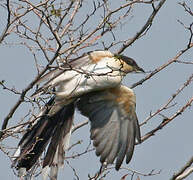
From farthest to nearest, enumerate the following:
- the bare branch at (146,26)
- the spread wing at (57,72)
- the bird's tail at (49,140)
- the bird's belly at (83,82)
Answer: the bird's belly at (83,82), the bird's tail at (49,140), the bare branch at (146,26), the spread wing at (57,72)

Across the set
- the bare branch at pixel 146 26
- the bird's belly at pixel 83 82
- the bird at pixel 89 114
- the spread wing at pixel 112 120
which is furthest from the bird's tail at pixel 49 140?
the bare branch at pixel 146 26

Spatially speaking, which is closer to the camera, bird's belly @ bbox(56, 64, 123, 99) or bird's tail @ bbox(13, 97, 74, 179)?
bird's tail @ bbox(13, 97, 74, 179)

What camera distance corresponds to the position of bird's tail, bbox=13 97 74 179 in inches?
192

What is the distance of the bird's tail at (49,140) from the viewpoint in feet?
16.0

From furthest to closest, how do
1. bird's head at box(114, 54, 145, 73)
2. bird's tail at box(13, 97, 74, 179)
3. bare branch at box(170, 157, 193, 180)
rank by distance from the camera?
1. bird's head at box(114, 54, 145, 73)
2. bird's tail at box(13, 97, 74, 179)
3. bare branch at box(170, 157, 193, 180)

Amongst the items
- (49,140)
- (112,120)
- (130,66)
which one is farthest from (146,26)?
(49,140)

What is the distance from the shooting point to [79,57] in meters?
5.07

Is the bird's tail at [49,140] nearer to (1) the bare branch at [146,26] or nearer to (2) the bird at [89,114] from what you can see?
(2) the bird at [89,114]

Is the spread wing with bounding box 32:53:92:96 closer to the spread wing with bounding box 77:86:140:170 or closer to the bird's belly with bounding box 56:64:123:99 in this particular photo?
the bird's belly with bounding box 56:64:123:99

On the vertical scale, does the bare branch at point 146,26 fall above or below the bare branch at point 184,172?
above

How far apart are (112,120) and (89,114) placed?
0.27 meters

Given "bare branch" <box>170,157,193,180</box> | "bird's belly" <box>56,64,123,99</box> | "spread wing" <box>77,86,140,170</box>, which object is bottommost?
"bare branch" <box>170,157,193,180</box>

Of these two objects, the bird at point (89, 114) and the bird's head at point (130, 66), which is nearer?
the bird at point (89, 114)

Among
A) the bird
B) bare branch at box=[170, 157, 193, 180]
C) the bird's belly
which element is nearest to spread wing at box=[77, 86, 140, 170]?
the bird
